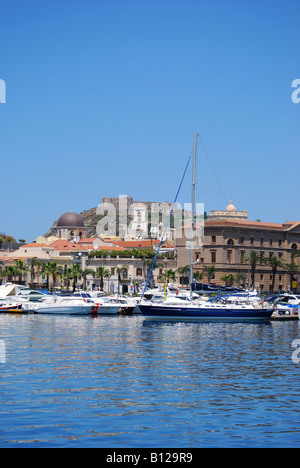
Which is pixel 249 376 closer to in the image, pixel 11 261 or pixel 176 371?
pixel 176 371

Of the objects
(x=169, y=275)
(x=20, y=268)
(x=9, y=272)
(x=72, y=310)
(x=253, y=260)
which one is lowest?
(x=72, y=310)

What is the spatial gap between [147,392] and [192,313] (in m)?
42.7

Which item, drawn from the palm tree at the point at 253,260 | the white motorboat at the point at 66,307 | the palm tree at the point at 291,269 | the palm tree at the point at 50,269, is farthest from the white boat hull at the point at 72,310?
the palm tree at the point at 291,269

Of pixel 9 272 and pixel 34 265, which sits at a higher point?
pixel 34 265

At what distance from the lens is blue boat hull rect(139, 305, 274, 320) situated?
7238 cm

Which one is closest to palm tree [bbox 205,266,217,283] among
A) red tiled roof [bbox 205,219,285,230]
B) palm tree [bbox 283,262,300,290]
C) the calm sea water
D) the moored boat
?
red tiled roof [bbox 205,219,285,230]

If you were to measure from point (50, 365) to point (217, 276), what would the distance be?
107 meters

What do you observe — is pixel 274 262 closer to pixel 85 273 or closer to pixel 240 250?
pixel 240 250

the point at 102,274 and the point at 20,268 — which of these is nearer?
the point at 102,274

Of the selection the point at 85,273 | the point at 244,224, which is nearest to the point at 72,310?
the point at 85,273

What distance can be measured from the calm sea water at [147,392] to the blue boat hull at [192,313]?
1782 cm

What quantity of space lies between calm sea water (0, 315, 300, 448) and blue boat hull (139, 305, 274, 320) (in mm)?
17816

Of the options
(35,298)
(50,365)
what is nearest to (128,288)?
(35,298)

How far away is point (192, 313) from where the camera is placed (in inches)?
2849
